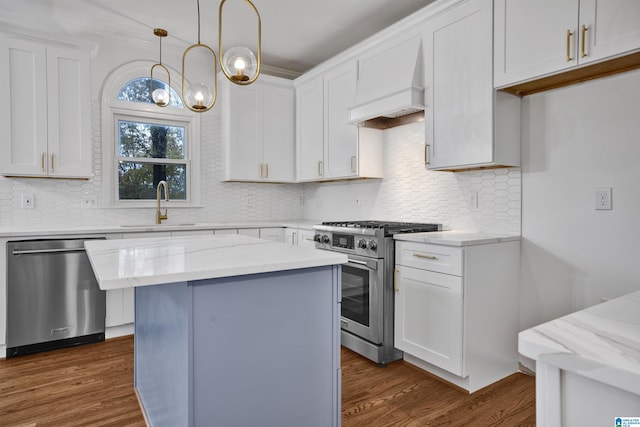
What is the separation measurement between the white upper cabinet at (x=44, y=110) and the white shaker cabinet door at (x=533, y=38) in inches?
131

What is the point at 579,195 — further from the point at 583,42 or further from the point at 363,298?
the point at 363,298

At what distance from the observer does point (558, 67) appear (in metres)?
2.15

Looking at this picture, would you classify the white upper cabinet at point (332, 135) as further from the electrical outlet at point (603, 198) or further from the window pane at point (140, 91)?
the electrical outlet at point (603, 198)

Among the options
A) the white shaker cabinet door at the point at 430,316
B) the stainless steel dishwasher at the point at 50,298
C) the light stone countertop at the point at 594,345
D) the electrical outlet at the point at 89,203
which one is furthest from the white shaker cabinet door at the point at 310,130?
the light stone countertop at the point at 594,345

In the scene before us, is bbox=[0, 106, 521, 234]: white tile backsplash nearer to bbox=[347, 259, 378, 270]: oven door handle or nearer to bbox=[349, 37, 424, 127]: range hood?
Answer: bbox=[349, 37, 424, 127]: range hood

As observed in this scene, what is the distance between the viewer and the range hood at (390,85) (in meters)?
2.94

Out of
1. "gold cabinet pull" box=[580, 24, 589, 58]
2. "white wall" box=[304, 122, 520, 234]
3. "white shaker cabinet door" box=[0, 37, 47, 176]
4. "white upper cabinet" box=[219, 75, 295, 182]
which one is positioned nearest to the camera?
"gold cabinet pull" box=[580, 24, 589, 58]

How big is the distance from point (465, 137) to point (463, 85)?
1.18 feet

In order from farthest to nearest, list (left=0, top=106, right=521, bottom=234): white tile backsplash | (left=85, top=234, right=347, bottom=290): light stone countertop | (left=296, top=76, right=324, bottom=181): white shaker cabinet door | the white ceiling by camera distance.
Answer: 1. (left=296, top=76, right=324, bottom=181): white shaker cabinet door
2. the white ceiling
3. (left=0, top=106, right=521, bottom=234): white tile backsplash
4. (left=85, top=234, right=347, bottom=290): light stone countertop

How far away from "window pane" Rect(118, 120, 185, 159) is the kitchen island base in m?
2.72

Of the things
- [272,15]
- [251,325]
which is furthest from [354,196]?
[251,325]

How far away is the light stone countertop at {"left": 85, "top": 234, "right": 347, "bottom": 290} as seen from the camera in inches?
49.5

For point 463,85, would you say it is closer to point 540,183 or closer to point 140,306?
point 540,183

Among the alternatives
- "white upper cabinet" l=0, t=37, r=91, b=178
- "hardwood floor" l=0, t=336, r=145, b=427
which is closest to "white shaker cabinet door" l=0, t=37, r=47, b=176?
"white upper cabinet" l=0, t=37, r=91, b=178
